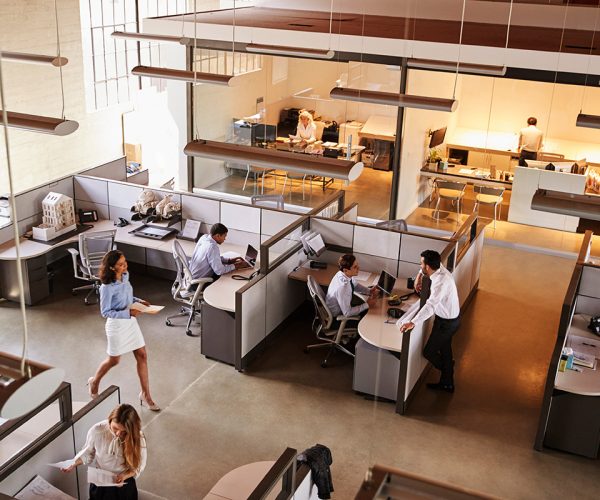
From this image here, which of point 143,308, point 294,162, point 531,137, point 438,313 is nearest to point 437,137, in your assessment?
point 531,137

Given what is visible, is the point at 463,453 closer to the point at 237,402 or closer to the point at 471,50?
the point at 237,402

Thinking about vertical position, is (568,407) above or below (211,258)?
below

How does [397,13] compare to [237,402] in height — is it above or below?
above

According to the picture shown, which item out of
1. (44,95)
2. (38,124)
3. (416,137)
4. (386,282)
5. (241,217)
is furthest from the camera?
(44,95)

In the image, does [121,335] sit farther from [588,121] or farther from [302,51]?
[588,121]

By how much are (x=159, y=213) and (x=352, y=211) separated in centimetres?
218

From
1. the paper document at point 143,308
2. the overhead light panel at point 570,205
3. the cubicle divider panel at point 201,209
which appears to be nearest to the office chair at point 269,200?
the cubicle divider panel at point 201,209

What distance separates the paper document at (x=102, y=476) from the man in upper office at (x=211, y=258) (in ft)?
10.0

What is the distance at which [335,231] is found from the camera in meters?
7.65

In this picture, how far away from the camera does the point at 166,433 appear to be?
5.92 m

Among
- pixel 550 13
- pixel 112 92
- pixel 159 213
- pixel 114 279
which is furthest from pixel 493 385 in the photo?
pixel 112 92

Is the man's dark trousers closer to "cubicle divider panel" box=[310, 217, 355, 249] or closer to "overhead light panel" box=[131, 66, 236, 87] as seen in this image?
"cubicle divider panel" box=[310, 217, 355, 249]

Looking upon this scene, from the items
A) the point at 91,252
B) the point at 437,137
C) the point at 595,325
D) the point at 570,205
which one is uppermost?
the point at 570,205

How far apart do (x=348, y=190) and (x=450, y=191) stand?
149 cm
